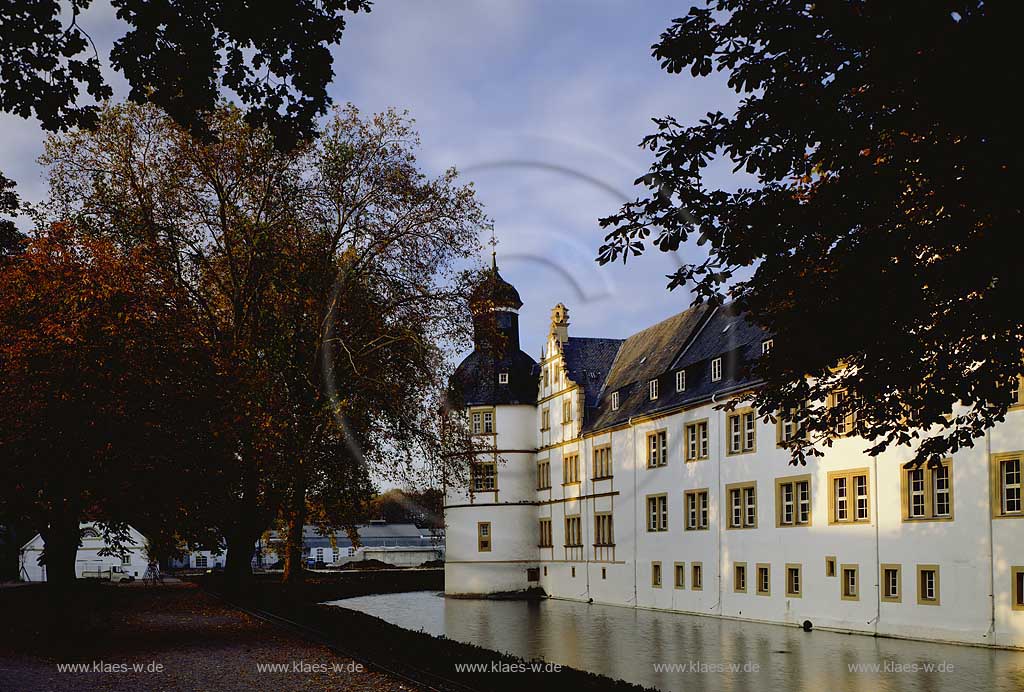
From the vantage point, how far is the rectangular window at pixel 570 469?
6550cm

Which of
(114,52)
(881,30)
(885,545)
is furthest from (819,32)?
(885,545)

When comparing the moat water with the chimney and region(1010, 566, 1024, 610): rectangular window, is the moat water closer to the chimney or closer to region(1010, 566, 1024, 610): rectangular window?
region(1010, 566, 1024, 610): rectangular window

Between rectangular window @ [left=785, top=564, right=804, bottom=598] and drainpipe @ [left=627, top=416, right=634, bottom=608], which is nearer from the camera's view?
rectangular window @ [left=785, top=564, right=804, bottom=598]

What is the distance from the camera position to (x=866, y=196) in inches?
594

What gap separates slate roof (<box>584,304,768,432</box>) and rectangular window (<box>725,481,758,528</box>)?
3909 mm

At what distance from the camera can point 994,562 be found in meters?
32.6

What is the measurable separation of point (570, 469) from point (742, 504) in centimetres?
2141

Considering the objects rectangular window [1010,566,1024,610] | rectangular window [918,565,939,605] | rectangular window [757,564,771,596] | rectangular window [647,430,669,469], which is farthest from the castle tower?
rectangular window [1010,566,1024,610]

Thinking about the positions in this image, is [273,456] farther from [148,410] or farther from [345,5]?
[345,5]

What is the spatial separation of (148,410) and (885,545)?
908 inches

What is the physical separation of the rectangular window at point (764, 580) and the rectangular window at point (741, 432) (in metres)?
4.62

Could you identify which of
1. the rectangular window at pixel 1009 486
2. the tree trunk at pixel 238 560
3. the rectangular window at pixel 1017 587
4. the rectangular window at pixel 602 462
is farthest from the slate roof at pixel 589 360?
the rectangular window at pixel 1017 587

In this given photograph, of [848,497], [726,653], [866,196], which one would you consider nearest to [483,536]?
[848,497]

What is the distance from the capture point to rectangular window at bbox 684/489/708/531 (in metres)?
49.0
